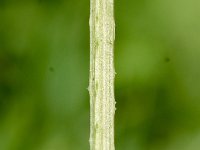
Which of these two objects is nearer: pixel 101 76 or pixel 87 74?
pixel 101 76

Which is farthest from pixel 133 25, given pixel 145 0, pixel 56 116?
pixel 56 116

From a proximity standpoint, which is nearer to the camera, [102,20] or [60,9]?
[102,20]

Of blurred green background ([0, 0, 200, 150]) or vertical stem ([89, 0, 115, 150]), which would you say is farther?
blurred green background ([0, 0, 200, 150])

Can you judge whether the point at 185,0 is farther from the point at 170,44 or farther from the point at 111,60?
the point at 111,60

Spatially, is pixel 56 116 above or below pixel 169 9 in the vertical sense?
below
